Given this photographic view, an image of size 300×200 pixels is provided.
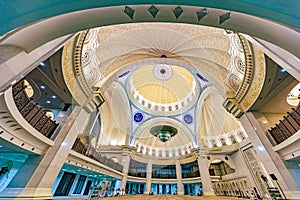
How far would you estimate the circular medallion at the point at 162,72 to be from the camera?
2020 centimetres

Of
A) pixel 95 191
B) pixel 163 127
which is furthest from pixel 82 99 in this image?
pixel 95 191

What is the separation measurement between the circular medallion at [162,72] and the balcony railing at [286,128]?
1444 cm

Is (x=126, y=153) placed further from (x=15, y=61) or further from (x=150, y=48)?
(x=15, y=61)

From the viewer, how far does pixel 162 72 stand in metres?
20.7

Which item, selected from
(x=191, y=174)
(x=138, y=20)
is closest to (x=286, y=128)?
(x=138, y=20)

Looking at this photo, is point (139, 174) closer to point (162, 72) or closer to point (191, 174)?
point (191, 174)

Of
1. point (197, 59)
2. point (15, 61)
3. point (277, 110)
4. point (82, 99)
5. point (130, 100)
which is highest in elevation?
point (130, 100)

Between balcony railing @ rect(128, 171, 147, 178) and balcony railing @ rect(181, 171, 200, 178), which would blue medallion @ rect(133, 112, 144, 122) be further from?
balcony railing @ rect(181, 171, 200, 178)

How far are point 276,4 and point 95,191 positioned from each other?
15.9 meters

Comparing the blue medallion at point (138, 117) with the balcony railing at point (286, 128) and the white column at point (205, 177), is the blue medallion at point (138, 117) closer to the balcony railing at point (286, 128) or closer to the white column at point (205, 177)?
the white column at point (205, 177)

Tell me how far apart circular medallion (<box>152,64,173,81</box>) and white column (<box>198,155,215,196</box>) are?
36.7 feet

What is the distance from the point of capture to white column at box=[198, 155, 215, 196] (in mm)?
15281

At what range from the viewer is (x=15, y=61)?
3172 millimetres

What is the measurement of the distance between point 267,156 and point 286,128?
1.56 m
